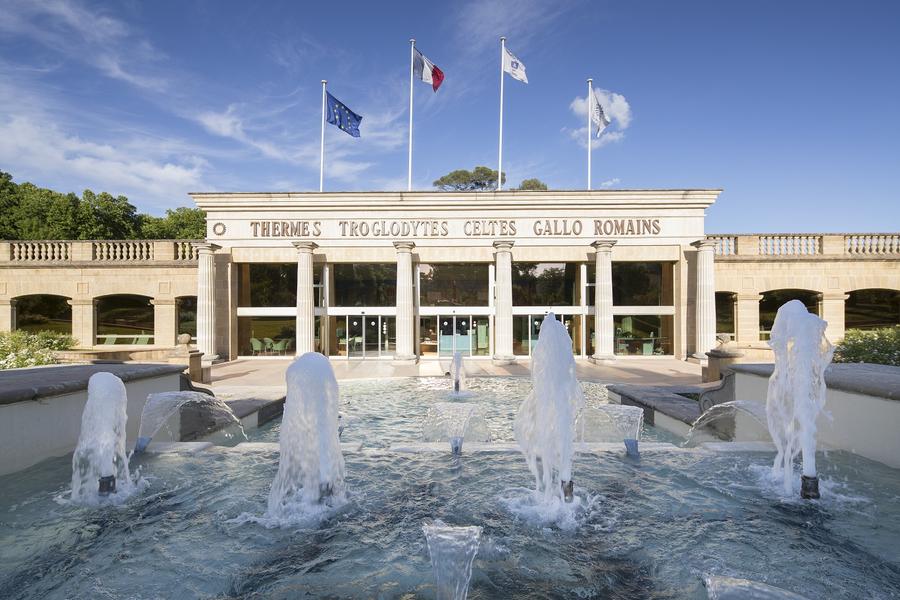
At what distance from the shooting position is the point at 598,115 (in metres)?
26.1

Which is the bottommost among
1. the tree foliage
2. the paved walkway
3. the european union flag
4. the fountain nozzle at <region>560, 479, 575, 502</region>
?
the paved walkway

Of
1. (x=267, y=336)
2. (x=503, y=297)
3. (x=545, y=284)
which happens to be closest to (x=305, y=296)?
(x=267, y=336)

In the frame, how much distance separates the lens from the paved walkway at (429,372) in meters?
15.8

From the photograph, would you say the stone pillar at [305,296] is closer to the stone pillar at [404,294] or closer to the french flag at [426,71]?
the stone pillar at [404,294]

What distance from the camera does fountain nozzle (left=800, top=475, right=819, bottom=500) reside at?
512 cm

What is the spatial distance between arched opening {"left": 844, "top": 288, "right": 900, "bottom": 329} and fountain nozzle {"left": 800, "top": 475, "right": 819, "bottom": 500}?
2716cm

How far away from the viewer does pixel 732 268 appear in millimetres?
24938

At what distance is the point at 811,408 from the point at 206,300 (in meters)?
25.1

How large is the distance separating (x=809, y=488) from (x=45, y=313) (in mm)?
35504

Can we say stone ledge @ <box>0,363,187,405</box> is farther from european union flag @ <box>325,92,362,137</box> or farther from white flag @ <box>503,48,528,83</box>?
white flag @ <box>503,48,528,83</box>

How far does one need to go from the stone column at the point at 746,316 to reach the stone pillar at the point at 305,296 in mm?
23472

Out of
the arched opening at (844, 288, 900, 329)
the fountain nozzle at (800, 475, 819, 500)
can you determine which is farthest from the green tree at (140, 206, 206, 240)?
the arched opening at (844, 288, 900, 329)

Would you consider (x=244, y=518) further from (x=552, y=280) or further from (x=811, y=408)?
(x=552, y=280)

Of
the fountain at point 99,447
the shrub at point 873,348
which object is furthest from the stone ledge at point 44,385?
the shrub at point 873,348
